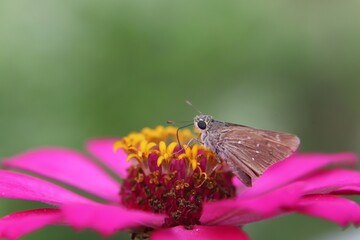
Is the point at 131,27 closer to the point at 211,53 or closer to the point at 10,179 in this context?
the point at 211,53

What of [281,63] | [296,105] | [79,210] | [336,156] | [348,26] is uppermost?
[348,26]

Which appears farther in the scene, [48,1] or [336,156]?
[48,1]

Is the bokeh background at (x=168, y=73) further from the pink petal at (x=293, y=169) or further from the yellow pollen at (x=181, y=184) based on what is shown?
the yellow pollen at (x=181, y=184)

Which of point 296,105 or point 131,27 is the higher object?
point 131,27

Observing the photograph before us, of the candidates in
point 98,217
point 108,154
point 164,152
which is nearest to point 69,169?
point 108,154

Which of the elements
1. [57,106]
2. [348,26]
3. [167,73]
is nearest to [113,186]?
[57,106]

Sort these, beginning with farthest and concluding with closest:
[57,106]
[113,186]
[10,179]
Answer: [57,106]
[113,186]
[10,179]

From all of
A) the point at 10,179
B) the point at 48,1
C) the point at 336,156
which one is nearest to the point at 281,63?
the point at 336,156

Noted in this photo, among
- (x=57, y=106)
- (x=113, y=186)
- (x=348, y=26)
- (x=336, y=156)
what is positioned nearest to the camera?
(x=336, y=156)
